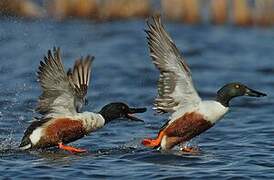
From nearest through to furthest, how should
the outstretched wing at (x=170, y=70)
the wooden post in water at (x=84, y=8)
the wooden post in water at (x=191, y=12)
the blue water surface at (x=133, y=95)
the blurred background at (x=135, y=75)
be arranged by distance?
the blue water surface at (x=133, y=95)
the blurred background at (x=135, y=75)
the outstretched wing at (x=170, y=70)
the wooden post in water at (x=191, y=12)
the wooden post in water at (x=84, y=8)

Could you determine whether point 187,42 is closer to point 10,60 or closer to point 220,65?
point 220,65

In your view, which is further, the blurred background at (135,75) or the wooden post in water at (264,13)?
the wooden post in water at (264,13)

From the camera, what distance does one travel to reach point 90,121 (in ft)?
31.3

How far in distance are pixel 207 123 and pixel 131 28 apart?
47.1 ft

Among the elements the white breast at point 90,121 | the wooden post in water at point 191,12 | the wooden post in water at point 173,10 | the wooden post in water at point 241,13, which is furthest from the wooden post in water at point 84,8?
the white breast at point 90,121

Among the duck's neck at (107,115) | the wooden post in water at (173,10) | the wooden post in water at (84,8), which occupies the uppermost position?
the wooden post in water at (84,8)

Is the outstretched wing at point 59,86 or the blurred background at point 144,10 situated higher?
the blurred background at point 144,10

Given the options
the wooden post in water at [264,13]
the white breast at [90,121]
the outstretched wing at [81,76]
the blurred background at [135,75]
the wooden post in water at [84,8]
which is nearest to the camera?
the blurred background at [135,75]

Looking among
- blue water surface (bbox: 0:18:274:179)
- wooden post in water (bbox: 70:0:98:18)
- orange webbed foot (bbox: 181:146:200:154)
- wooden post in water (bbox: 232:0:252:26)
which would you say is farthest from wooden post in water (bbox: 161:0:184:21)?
orange webbed foot (bbox: 181:146:200:154)

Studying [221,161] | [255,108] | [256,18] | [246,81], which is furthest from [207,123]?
[256,18]

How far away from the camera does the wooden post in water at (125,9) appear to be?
23.7 meters

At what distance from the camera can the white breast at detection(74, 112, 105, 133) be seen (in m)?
9.52

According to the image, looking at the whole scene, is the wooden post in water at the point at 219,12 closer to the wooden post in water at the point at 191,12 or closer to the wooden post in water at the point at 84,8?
the wooden post in water at the point at 191,12

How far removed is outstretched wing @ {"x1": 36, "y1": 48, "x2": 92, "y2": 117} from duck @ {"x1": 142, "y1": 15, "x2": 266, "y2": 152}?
2.61 ft
